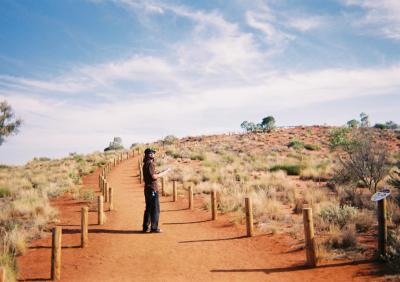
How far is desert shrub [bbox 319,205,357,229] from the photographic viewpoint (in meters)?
11.5

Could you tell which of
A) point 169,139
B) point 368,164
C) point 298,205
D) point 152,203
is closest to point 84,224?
point 152,203

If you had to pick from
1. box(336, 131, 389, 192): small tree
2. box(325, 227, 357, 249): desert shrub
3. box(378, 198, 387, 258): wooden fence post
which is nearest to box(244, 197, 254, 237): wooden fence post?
box(325, 227, 357, 249): desert shrub

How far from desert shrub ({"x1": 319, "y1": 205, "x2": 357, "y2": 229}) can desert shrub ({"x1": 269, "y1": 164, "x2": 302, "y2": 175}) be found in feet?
49.2

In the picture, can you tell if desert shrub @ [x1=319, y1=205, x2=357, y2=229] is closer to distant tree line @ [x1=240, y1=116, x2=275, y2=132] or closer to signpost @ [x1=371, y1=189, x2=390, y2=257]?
signpost @ [x1=371, y1=189, x2=390, y2=257]

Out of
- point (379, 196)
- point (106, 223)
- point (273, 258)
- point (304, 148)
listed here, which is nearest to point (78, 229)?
point (106, 223)

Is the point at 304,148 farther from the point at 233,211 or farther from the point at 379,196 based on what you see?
the point at 379,196

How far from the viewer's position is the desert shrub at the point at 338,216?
11.5 meters

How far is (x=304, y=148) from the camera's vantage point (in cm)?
5112

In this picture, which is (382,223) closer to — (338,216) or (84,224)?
(338,216)

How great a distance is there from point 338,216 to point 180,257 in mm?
5520

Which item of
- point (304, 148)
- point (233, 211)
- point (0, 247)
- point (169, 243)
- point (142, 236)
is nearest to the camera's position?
point (0, 247)

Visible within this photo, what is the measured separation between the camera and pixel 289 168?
2811 cm

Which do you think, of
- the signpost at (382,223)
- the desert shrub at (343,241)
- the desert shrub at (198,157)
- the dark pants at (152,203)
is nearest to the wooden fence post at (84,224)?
the dark pants at (152,203)

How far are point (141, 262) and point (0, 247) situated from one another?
4202mm
